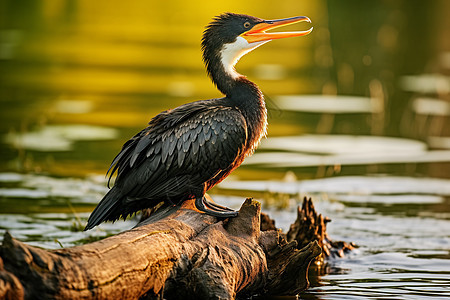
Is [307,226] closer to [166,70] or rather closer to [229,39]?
[229,39]

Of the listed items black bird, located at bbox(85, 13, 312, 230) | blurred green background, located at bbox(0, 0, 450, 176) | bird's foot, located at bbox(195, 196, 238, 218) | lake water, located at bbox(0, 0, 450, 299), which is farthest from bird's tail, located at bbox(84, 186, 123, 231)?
blurred green background, located at bbox(0, 0, 450, 176)

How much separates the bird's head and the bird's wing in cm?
75

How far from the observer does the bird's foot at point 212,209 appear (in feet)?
25.0


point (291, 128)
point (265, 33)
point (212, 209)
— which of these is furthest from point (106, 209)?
point (291, 128)

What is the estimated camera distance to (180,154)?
7793mm

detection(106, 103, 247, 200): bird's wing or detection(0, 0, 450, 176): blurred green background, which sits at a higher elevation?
detection(0, 0, 450, 176): blurred green background

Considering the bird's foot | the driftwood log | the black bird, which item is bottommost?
the driftwood log

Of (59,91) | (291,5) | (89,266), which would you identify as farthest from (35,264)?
(291,5)

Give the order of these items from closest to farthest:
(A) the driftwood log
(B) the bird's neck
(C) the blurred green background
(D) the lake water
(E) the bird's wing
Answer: (A) the driftwood log, (E) the bird's wing, (B) the bird's neck, (D) the lake water, (C) the blurred green background

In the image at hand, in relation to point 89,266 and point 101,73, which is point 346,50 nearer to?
point 101,73

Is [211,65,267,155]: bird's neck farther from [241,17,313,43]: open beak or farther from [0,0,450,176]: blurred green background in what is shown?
[0,0,450,176]: blurred green background

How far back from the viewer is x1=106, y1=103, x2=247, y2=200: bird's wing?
7.78 meters

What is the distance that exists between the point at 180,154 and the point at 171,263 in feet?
4.72

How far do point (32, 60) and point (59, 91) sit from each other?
433 cm
